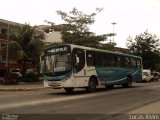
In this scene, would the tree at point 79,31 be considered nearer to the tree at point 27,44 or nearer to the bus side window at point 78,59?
the tree at point 27,44

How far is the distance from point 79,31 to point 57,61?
908 inches

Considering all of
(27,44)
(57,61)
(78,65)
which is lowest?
(78,65)

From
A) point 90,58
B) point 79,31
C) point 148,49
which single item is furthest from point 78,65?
point 148,49

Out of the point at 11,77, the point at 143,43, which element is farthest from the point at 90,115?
the point at 143,43

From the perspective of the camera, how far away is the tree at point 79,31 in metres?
44.5

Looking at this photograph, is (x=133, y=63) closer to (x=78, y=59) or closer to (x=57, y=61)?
(x=78, y=59)

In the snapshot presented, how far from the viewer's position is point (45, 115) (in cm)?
1205

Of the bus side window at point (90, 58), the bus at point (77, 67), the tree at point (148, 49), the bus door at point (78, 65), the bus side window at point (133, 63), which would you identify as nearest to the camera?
the bus at point (77, 67)

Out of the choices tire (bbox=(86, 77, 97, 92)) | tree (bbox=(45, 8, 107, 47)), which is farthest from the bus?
tree (bbox=(45, 8, 107, 47))

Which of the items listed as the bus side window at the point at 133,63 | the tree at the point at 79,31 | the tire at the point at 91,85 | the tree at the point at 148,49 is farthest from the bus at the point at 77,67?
the tree at the point at 148,49

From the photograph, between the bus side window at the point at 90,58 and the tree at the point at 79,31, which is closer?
the bus side window at the point at 90,58

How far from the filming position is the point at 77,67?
22.5 meters

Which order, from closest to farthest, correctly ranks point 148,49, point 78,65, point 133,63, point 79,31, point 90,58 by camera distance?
point 78,65 < point 90,58 < point 133,63 < point 79,31 < point 148,49

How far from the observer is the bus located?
22.1m
